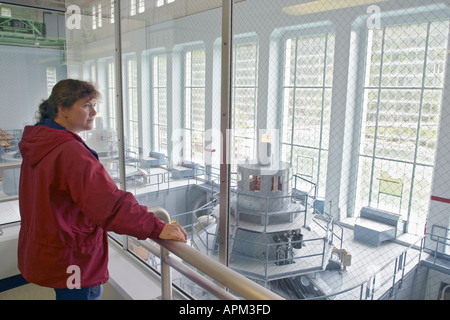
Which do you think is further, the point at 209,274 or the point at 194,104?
the point at 194,104

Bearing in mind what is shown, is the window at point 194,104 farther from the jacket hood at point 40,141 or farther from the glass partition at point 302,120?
the jacket hood at point 40,141

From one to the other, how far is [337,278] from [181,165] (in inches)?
225

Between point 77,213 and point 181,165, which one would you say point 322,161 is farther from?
point 77,213

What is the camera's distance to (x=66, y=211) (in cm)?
84

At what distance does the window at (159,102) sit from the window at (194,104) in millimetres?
Result: 685

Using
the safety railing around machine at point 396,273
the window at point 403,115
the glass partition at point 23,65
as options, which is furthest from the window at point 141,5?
the safety railing around machine at point 396,273

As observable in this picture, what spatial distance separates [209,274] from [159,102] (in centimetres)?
1005

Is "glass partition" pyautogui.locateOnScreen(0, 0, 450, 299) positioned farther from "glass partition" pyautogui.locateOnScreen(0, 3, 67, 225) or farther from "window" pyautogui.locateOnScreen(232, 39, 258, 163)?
"glass partition" pyautogui.locateOnScreen(0, 3, 67, 225)

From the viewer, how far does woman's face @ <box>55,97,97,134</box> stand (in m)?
0.89

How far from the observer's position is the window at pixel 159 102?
984 cm

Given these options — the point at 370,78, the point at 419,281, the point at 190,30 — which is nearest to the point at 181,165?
the point at 190,30

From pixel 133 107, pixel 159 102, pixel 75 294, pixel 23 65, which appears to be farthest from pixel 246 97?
pixel 75 294

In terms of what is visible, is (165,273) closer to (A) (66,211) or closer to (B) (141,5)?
(A) (66,211)

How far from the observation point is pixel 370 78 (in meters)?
7.53
